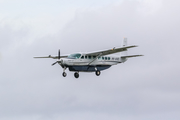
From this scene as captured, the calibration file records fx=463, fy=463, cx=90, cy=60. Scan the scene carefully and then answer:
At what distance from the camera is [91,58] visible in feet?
253

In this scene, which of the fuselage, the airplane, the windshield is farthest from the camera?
the windshield

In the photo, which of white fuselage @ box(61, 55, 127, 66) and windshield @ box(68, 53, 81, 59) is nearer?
white fuselage @ box(61, 55, 127, 66)

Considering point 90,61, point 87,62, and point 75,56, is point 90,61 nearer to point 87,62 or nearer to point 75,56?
point 87,62

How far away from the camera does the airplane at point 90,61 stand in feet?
239

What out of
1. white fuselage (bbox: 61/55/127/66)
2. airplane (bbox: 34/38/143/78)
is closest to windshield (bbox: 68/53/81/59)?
airplane (bbox: 34/38/143/78)

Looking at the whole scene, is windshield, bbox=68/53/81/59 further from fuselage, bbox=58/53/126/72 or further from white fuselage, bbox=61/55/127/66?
white fuselage, bbox=61/55/127/66

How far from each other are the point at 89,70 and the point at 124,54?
482 inches

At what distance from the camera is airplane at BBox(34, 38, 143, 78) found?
72.9 m

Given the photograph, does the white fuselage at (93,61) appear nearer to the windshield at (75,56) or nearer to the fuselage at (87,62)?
the fuselage at (87,62)

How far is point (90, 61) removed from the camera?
76.9m

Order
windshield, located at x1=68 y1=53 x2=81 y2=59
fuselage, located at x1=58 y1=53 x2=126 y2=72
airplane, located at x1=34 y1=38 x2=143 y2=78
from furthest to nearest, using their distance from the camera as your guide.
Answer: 1. windshield, located at x1=68 y1=53 x2=81 y2=59
2. fuselage, located at x1=58 y1=53 x2=126 y2=72
3. airplane, located at x1=34 y1=38 x2=143 y2=78

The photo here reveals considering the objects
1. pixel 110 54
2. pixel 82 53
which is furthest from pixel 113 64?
pixel 82 53

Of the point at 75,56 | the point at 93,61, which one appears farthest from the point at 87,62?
the point at 75,56
